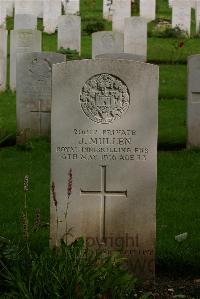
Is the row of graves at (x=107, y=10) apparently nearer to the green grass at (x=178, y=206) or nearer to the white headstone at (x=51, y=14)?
the white headstone at (x=51, y=14)

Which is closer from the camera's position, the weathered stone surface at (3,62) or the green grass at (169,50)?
the weathered stone surface at (3,62)

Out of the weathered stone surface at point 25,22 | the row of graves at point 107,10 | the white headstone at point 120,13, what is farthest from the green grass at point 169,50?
the weathered stone surface at point 25,22

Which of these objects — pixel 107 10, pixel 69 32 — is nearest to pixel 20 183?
pixel 69 32

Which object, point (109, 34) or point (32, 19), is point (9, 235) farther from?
point (32, 19)

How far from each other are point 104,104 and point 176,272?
1.26m

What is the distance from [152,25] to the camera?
2252 cm

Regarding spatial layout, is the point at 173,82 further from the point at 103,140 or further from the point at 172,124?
the point at 103,140

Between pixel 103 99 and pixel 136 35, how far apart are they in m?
12.2

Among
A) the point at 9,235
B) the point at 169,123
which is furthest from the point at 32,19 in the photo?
the point at 9,235

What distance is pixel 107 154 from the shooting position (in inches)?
242

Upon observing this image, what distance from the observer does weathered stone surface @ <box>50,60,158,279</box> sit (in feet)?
20.0

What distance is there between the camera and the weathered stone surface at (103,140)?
6109 millimetres

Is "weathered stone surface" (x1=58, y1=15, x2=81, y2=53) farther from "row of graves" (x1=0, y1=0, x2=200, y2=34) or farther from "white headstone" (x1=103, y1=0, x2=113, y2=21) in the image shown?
"white headstone" (x1=103, y1=0, x2=113, y2=21)

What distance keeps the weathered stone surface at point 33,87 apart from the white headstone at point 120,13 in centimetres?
1045
